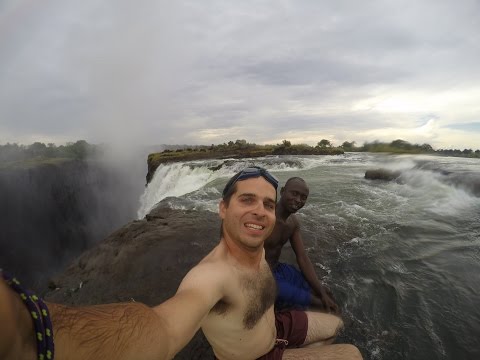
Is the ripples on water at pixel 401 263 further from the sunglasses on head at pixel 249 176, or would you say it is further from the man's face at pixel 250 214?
the sunglasses on head at pixel 249 176

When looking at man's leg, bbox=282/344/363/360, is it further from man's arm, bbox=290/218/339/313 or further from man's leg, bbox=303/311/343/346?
man's arm, bbox=290/218/339/313

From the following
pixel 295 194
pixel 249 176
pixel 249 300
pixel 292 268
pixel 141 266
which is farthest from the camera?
pixel 141 266

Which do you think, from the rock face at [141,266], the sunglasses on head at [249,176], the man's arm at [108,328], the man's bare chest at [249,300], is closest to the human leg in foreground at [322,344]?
the man's bare chest at [249,300]

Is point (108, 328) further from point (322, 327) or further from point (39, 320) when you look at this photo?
point (322, 327)

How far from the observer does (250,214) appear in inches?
80.1

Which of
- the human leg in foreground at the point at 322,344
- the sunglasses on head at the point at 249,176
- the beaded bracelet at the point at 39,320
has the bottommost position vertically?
the human leg in foreground at the point at 322,344

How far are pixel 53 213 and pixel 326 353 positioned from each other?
45.4 m

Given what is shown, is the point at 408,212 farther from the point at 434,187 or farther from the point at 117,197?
the point at 117,197

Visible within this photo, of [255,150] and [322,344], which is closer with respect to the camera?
[322,344]

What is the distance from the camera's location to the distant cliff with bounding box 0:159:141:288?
26.8 m

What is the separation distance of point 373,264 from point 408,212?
4838mm

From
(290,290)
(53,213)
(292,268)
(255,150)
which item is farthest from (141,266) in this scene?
(53,213)

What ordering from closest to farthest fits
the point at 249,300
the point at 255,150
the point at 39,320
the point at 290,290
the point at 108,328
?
1. the point at 39,320
2. the point at 108,328
3. the point at 249,300
4. the point at 290,290
5. the point at 255,150

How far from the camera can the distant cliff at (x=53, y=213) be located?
26.8 meters
